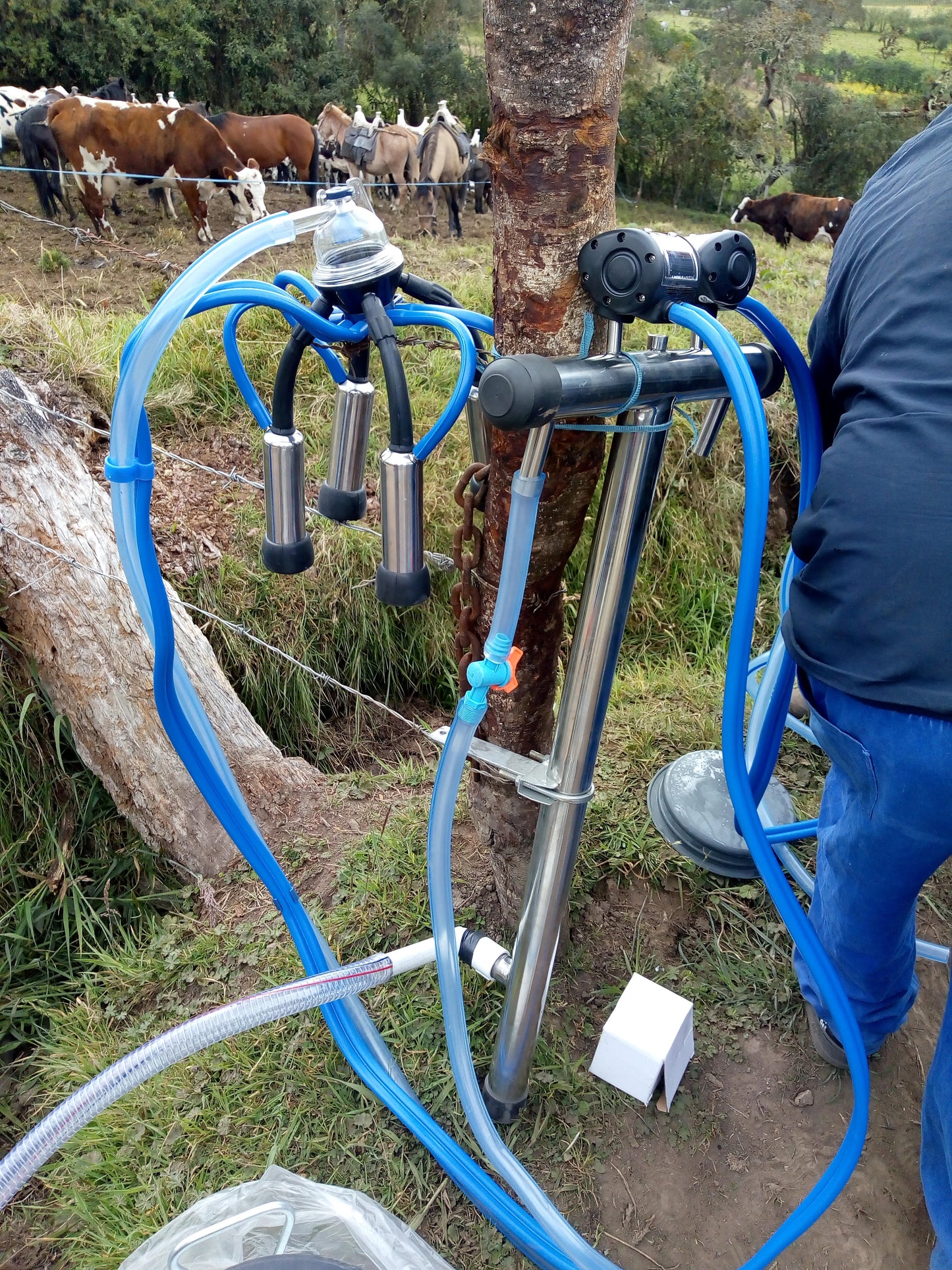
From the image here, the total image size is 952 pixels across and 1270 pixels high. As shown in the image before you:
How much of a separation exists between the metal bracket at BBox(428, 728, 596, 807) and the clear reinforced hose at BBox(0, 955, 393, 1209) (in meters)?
0.39

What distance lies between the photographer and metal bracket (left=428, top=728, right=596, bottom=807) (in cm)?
119

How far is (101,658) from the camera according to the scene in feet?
6.37

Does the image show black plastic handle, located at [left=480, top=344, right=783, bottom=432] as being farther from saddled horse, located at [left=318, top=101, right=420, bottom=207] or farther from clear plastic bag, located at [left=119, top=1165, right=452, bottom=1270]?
saddled horse, located at [left=318, top=101, right=420, bottom=207]

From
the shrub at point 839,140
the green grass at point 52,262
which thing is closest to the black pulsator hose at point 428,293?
the green grass at point 52,262

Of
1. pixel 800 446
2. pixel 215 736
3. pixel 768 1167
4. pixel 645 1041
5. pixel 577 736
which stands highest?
→ pixel 800 446

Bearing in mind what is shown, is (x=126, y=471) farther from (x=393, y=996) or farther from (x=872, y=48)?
(x=872, y=48)

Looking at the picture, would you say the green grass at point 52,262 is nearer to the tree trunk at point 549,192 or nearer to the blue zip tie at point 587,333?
the tree trunk at point 549,192

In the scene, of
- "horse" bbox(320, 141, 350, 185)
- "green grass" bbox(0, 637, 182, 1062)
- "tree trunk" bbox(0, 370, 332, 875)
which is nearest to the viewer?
"tree trunk" bbox(0, 370, 332, 875)

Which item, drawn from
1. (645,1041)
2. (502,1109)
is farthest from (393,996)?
(645,1041)

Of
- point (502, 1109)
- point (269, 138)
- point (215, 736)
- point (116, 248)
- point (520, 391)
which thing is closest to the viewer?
point (520, 391)

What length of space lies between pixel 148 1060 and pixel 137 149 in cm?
640

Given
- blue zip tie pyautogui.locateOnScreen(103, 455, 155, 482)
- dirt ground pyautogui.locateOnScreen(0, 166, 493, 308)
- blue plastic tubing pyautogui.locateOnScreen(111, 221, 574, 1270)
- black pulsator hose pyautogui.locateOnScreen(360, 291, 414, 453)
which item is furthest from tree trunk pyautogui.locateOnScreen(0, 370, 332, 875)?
dirt ground pyautogui.locateOnScreen(0, 166, 493, 308)

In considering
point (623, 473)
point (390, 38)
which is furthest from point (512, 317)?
point (390, 38)

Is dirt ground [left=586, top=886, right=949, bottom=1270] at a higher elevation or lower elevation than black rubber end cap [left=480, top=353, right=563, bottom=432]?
lower
